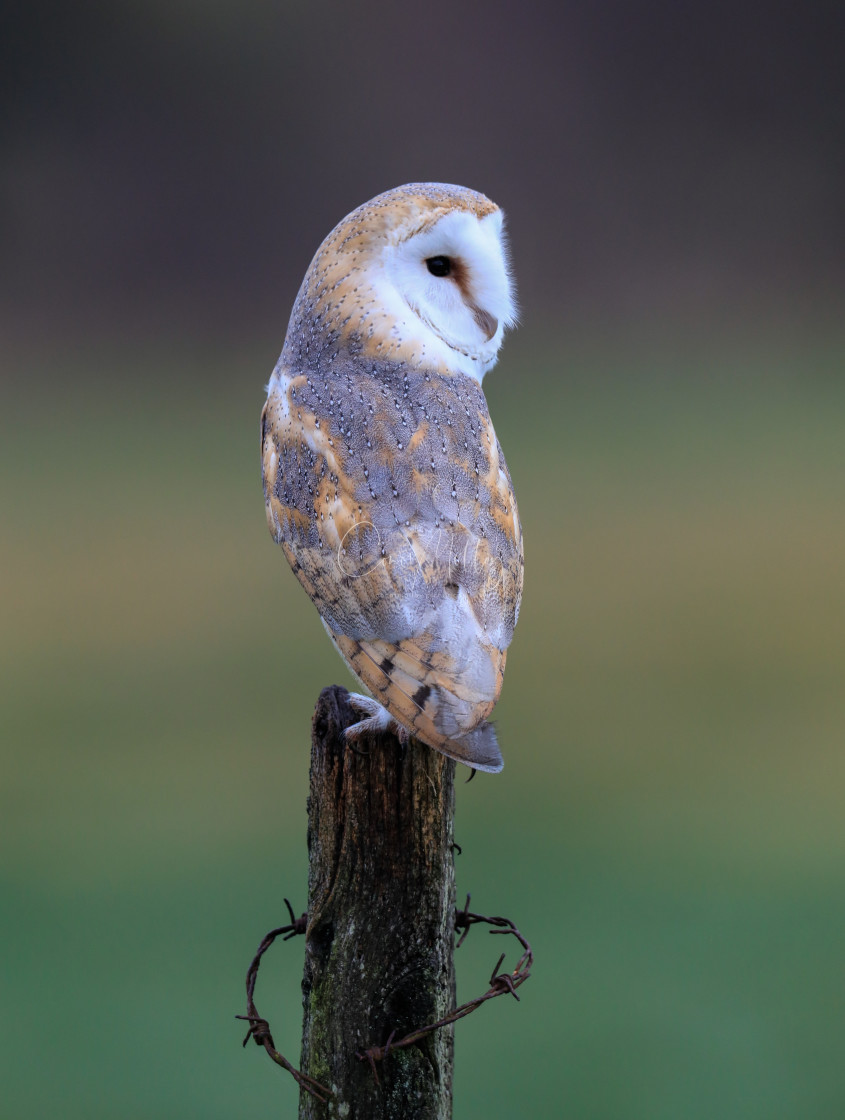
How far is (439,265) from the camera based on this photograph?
1376 mm

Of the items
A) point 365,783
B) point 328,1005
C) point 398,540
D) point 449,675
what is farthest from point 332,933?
point 398,540

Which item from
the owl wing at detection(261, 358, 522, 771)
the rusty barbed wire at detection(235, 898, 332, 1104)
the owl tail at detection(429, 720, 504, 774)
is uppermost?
the owl wing at detection(261, 358, 522, 771)

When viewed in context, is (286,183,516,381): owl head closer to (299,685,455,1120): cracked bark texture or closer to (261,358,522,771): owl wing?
(261,358,522,771): owl wing

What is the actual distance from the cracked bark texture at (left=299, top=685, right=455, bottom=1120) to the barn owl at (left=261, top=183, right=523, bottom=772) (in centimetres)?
7

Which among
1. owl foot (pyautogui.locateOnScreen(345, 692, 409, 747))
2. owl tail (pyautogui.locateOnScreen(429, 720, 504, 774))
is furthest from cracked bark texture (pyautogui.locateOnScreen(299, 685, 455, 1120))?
owl tail (pyautogui.locateOnScreen(429, 720, 504, 774))

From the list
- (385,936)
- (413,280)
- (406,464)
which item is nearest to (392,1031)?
(385,936)

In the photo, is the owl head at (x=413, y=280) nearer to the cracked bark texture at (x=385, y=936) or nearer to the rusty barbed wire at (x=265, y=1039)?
the cracked bark texture at (x=385, y=936)

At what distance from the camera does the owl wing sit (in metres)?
1.12

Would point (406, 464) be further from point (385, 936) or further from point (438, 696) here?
point (385, 936)

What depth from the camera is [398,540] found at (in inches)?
47.5

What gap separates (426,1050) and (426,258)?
0.96 m

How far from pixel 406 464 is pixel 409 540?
0.35 feet

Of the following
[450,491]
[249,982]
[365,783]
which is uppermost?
[450,491]

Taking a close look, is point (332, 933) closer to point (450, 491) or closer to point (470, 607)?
point (470, 607)
